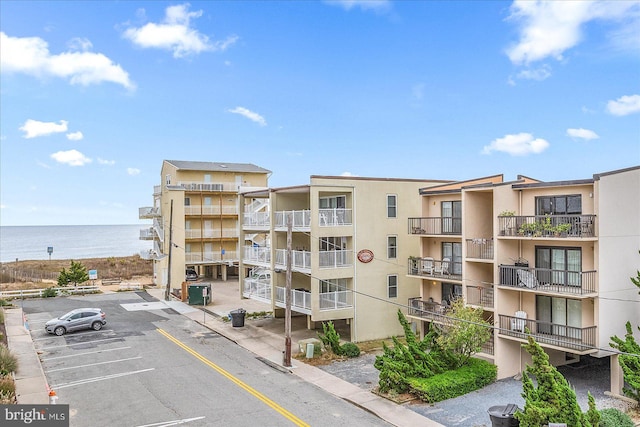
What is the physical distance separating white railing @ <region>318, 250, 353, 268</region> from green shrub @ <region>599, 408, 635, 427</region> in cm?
1415

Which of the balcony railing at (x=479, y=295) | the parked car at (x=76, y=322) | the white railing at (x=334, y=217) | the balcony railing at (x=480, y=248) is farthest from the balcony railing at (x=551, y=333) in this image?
the parked car at (x=76, y=322)

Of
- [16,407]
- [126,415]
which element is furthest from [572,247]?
[16,407]

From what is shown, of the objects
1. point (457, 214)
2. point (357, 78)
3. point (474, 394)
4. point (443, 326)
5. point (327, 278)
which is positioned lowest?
point (474, 394)

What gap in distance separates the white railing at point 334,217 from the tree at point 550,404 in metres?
14.1

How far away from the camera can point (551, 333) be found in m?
19.8

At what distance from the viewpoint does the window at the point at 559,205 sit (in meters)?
19.4

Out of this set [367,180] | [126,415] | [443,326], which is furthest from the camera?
[367,180]

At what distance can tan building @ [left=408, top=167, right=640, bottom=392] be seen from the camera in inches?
725

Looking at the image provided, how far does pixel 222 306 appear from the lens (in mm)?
36906

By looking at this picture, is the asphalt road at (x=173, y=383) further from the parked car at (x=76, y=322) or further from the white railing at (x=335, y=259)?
the white railing at (x=335, y=259)

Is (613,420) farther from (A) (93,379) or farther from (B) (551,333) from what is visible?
(A) (93,379)

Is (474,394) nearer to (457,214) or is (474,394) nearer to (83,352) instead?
(457,214)

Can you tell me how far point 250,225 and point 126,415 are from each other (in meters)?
16.6

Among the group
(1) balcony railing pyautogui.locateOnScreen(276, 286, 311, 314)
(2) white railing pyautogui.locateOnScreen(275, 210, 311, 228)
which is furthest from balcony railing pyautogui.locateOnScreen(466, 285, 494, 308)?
(2) white railing pyautogui.locateOnScreen(275, 210, 311, 228)
